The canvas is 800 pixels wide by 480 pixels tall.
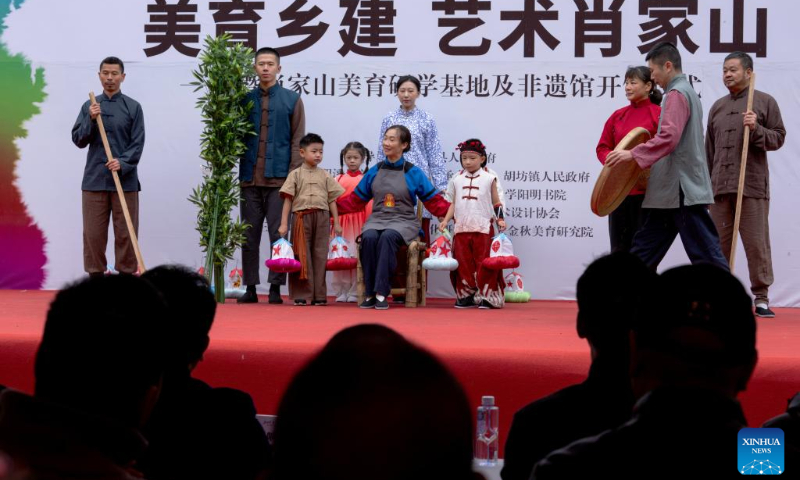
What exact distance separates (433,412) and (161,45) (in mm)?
7261

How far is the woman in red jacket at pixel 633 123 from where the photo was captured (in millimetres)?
5758

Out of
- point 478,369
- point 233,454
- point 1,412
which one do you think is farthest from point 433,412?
point 478,369

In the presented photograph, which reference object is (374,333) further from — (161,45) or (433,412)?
(161,45)

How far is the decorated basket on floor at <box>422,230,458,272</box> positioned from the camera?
6.33 m

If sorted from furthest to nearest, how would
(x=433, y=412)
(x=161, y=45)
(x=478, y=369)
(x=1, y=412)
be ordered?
(x=161, y=45) → (x=478, y=369) → (x=1, y=412) → (x=433, y=412)

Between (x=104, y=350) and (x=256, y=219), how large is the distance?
18.0ft

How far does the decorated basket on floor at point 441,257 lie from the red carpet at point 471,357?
1.53m

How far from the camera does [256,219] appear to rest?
6762mm

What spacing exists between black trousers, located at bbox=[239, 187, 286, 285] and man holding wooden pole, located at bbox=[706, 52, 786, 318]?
297 centimetres

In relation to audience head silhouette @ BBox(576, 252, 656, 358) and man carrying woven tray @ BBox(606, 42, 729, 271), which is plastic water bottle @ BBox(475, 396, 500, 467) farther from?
man carrying woven tray @ BBox(606, 42, 729, 271)

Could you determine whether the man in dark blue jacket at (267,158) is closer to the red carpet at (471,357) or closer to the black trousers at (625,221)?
the red carpet at (471,357)

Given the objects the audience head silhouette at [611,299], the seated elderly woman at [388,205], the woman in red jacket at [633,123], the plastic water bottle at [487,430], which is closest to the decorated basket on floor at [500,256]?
the seated elderly woman at [388,205]

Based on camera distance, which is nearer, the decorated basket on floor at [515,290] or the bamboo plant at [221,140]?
the bamboo plant at [221,140]

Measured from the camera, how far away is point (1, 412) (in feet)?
3.94
